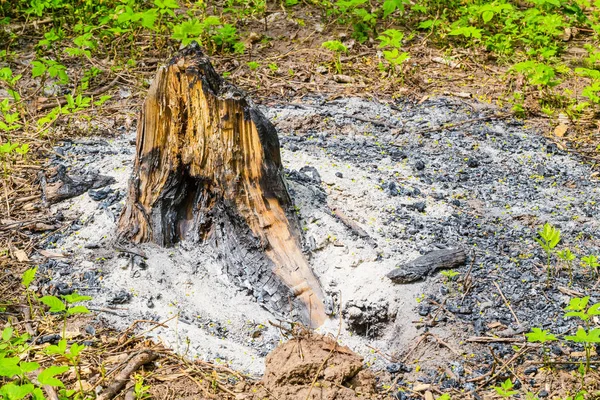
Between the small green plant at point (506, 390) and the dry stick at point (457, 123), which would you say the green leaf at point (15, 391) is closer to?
the small green plant at point (506, 390)

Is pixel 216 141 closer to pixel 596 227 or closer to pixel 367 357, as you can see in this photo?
pixel 367 357

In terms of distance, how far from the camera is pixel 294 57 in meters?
6.16

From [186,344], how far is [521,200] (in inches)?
88.3

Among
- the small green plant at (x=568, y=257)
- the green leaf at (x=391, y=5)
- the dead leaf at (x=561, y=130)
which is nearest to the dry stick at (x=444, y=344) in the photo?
the small green plant at (x=568, y=257)

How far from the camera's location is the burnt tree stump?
3322mm

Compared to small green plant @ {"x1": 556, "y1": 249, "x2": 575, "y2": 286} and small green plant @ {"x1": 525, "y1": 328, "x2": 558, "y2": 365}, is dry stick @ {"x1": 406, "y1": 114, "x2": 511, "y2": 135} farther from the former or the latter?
small green plant @ {"x1": 525, "y1": 328, "x2": 558, "y2": 365}

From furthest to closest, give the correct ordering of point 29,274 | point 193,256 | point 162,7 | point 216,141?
point 162,7, point 193,256, point 216,141, point 29,274

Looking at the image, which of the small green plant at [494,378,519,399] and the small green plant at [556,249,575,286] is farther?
the small green plant at [556,249,575,286]

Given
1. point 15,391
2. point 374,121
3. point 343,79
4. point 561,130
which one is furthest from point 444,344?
point 343,79

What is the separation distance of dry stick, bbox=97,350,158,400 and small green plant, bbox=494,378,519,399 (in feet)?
4.82

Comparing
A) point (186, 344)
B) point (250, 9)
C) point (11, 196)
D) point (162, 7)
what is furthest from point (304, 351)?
point (250, 9)

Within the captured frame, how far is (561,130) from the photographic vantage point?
16.7 ft

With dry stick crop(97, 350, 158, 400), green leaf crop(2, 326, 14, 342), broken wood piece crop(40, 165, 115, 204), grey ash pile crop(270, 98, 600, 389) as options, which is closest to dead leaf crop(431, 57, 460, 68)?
grey ash pile crop(270, 98, 600, 389)

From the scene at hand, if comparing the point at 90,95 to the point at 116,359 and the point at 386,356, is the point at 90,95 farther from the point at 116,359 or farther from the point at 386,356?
the point at 386,356
